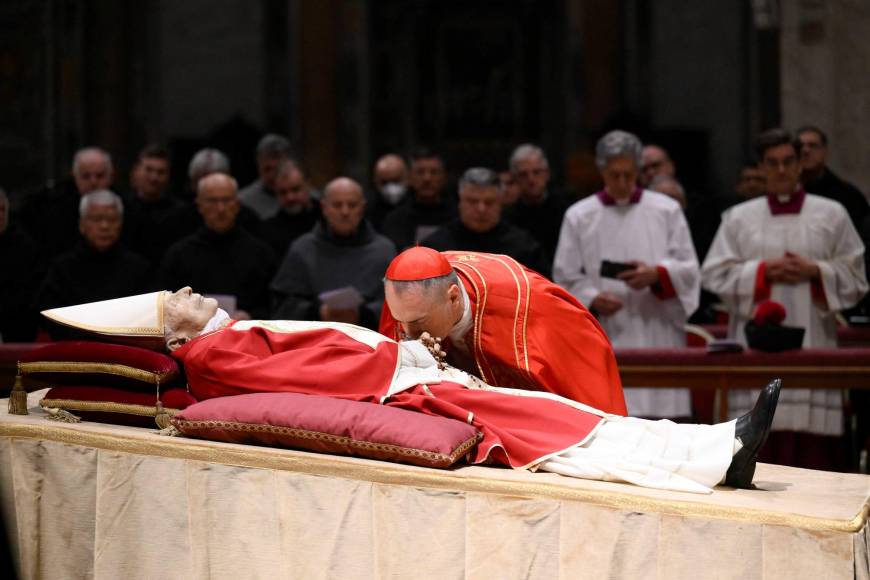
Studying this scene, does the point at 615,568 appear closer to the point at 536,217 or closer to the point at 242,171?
the point at 536,217

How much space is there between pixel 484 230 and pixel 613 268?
91 cm

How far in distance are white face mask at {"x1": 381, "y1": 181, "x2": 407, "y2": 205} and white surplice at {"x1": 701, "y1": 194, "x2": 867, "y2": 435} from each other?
2789 mm

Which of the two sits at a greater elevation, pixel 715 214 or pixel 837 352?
pixel 715 214

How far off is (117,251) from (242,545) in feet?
11.6

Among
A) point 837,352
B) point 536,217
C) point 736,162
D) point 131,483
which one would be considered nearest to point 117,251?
point 536,217

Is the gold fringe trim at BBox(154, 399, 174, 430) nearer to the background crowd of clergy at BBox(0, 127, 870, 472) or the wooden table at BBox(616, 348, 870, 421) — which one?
the background crowd of clergy at BBox(0, 127, 870, 472)

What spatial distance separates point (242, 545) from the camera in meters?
3.77

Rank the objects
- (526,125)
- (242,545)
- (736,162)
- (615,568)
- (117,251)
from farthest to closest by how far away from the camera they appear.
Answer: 1. (526,125)
2. (736,162)
3. (117,251)
4. (242,545)
5. (615,568)

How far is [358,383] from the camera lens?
12.8 feet

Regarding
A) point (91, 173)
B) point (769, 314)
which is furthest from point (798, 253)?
point (91, 173)

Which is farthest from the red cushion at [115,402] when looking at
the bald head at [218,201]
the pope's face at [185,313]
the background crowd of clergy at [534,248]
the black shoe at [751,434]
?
the bald head at [218,201]

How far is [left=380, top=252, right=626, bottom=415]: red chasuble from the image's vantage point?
4.30m

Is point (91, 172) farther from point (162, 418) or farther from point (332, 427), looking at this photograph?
point (332, 427)

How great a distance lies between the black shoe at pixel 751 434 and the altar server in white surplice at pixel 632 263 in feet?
9.61
